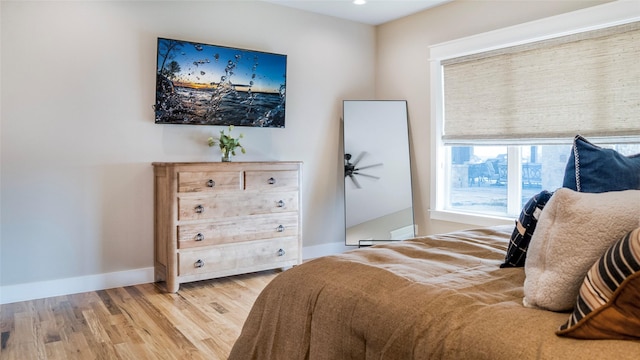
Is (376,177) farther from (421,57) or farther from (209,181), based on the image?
(209,181)

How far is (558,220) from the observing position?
1.19 m

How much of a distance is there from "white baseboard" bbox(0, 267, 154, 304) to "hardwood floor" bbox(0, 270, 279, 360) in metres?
0.07

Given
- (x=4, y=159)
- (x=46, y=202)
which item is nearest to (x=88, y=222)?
(x=46, y=202)

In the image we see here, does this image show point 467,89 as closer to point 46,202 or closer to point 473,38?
point 473,38

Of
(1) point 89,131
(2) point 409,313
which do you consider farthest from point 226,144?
(2) point 409,313

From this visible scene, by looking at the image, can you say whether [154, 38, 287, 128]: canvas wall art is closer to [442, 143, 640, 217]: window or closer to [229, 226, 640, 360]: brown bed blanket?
[442, 143, 640, 217]: window

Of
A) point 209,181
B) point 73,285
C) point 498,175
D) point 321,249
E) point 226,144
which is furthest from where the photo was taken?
point 321,249

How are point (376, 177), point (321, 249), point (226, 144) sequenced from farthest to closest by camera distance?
point (321, 249) < point (376, 177) < point (226, 144)

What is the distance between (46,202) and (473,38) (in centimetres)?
376

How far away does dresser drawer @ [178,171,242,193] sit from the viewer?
3.39 m

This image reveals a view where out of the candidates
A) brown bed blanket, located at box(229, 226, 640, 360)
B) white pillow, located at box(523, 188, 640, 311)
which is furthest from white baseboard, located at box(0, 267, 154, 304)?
white pillow, located at box(523, 188, 640, 311)

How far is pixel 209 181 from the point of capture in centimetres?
351

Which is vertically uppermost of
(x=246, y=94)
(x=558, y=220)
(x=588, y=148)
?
(x=246, y=94)

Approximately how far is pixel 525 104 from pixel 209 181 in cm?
264
